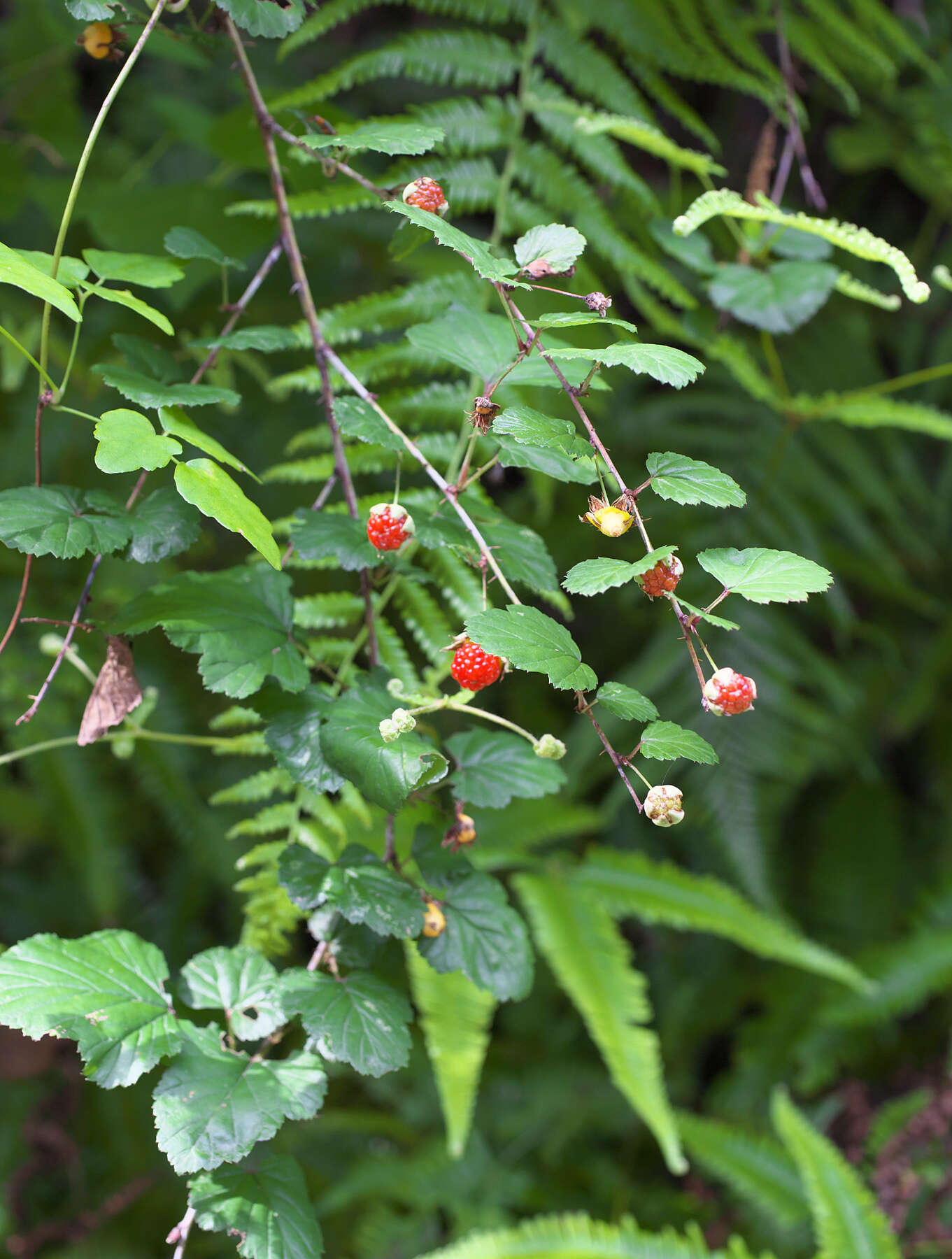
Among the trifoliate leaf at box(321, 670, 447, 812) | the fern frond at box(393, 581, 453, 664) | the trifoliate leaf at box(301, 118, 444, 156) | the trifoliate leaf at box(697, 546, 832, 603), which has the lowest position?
the fern frond at box(393, 581, 453, 664)

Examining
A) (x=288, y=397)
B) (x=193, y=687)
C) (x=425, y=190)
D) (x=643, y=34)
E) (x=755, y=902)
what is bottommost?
(x=755, y=902)

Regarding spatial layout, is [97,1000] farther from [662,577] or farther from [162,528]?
[662,577]

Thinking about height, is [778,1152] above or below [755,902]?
below

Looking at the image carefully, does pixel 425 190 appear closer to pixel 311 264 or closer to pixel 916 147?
pixel 311 264

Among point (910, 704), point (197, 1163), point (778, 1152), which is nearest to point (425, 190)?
point (197, 1163)

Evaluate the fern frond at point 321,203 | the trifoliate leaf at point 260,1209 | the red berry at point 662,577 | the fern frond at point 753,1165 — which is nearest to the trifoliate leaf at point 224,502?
the red berry at point 662,577

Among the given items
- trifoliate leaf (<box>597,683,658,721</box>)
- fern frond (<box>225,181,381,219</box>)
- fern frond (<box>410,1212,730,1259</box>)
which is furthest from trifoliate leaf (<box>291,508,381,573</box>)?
fern frond (<box>410,1212,730,1259</box>)

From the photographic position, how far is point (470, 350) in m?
0.66

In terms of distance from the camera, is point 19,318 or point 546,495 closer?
point 546,495

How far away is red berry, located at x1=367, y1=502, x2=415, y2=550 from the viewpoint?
59 cm

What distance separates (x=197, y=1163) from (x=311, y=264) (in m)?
1.37

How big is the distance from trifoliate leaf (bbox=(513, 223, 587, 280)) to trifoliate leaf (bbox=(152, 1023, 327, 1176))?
1.69 ft

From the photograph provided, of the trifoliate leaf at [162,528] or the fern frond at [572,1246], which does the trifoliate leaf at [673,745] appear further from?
the fern frond at [572,1246]

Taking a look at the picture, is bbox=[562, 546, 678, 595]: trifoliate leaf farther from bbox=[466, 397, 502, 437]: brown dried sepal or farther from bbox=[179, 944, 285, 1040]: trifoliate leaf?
bbox=[179, 944, 285, 1040]: trifoliate leaf
